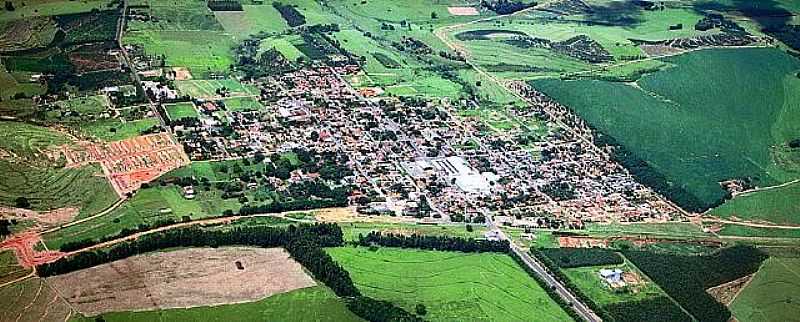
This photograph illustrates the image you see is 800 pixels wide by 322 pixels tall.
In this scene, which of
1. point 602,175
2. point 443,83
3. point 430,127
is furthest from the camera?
point 443,83

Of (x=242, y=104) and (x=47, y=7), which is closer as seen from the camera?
(x=242, y=104)

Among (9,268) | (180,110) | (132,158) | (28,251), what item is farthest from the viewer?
(180,110)

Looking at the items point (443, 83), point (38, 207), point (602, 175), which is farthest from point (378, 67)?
point (38, 207)

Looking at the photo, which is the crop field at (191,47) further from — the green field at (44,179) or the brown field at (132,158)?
the green field at (44,179)

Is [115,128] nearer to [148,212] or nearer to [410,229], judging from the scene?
[148,212]

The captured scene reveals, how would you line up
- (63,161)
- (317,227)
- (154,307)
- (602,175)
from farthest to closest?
1. (602,175)
2. (63,161)
3. (317,227)
4. (154,307)

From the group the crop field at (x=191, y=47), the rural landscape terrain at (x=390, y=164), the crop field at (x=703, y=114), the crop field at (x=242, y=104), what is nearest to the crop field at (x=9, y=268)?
the rural landscape terrain at (x=390, y=164)

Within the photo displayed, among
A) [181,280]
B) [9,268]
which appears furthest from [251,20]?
[181,280]

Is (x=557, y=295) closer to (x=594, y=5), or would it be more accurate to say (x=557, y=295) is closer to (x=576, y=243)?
(x=576, y=243)

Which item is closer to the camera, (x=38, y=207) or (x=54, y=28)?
(x=38, y=207)
